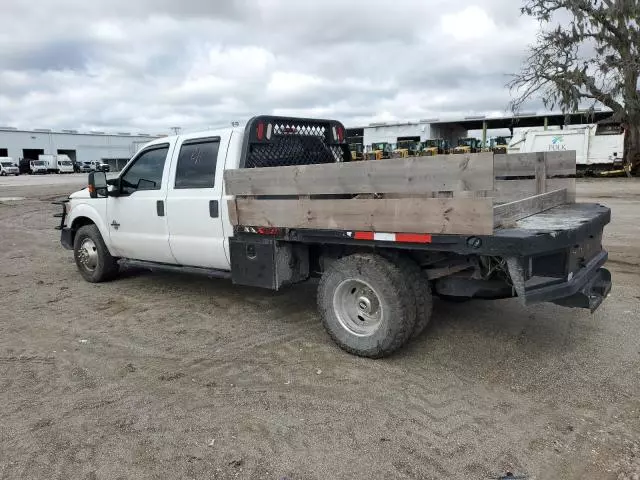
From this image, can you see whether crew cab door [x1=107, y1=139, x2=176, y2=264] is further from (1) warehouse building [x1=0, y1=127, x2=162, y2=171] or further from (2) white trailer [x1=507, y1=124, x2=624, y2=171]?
(1) warehouse building [x1=0, y1=127, x2=162, y2=171]

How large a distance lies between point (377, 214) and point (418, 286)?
706 millimetres

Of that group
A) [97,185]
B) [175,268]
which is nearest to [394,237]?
[175,268]

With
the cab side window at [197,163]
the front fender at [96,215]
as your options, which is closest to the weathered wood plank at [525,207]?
the cab side window at [197,163]

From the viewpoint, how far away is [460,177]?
3627 millimetres

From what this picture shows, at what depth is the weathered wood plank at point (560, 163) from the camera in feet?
18.0

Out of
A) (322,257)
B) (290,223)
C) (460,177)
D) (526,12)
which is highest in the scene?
(526,12)

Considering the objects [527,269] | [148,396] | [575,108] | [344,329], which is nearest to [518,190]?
[527,269]

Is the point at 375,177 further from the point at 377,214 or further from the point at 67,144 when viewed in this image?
the point at 67,144

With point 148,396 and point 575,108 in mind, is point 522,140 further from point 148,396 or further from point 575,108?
point 148,396

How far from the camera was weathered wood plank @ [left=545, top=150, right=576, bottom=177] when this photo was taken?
5.48 m

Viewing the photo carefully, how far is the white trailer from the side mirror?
85.6 ft

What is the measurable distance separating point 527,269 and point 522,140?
2862 centimetres

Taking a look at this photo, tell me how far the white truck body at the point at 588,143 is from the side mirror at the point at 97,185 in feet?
85.6

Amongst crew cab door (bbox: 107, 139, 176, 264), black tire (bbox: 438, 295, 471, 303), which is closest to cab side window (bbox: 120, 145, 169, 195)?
crew cab door (bbox: 107, 139, 176, 264)
